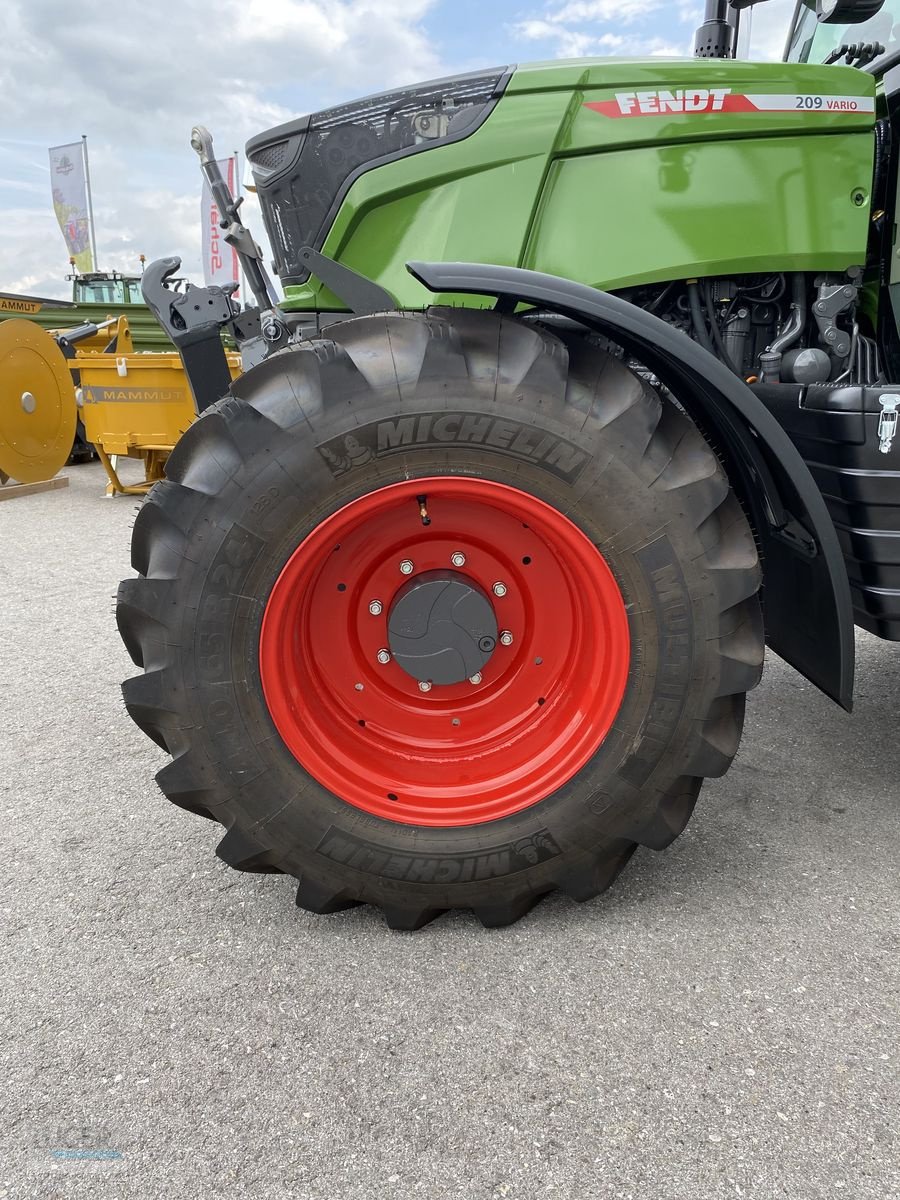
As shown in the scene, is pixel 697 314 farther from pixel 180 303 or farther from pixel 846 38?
pixel 180 303

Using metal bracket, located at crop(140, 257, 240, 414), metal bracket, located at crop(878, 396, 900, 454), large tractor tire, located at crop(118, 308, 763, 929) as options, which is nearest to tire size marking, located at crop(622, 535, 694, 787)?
large tractor tire, located at crop(118, 308, 763, 929)

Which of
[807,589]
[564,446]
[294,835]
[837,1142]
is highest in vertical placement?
[564,446]

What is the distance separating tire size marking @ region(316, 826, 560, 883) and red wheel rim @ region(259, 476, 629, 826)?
0.07 m

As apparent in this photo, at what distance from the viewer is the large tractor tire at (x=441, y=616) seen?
1.71m

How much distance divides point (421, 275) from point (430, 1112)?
1547 millimetres

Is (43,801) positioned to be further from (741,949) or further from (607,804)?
(741,949)

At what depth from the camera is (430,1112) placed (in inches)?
57.4

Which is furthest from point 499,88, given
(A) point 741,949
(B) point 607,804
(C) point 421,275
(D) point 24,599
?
(D) point 24,599

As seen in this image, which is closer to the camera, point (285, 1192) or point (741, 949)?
point (285, 1192)

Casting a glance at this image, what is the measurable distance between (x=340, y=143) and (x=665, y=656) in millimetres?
1531

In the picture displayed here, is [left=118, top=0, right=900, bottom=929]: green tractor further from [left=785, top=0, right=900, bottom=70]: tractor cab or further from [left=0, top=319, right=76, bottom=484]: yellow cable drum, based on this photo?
[left=0, top=319, right=76, bottom=484]: yellow cable drum

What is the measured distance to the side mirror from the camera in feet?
6.40

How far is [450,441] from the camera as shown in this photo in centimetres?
172

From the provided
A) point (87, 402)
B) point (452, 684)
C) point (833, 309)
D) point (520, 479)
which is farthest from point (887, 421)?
point (87, 402)
